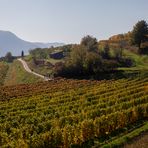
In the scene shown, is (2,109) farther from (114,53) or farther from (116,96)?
(114,53)

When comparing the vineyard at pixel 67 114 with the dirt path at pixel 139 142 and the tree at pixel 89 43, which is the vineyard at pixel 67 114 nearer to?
the dirt path at pixel 139 142

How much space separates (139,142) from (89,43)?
10056 centimetres

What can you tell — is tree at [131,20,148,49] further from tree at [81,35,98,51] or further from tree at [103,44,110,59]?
tree at [81,35,98,51]

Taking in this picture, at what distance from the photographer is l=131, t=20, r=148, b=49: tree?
132 metres

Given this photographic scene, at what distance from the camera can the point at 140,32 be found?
133125 millimetres

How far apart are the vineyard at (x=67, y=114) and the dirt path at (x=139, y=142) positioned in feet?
13.1

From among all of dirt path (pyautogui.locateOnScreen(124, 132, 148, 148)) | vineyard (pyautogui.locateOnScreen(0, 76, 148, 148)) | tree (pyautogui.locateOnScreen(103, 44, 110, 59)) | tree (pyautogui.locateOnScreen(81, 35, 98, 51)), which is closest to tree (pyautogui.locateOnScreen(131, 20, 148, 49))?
tree (pyautogui.locateOnScreen(103, 44, 110, 59))

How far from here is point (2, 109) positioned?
193 feet

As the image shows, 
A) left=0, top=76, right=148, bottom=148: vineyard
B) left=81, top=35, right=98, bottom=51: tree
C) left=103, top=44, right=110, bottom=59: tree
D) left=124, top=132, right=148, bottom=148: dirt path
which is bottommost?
left=124, top=132, right=148, bottom=148: dirt path

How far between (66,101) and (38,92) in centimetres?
1390

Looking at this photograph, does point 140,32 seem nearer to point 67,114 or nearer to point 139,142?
point 67,114

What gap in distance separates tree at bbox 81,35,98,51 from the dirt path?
92.2m

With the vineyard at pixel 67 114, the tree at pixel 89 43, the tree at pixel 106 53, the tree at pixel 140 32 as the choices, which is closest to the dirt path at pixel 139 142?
the vineyard at pixel 67 114

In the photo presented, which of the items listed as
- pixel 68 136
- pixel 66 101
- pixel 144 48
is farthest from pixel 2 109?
pixel 144 48
